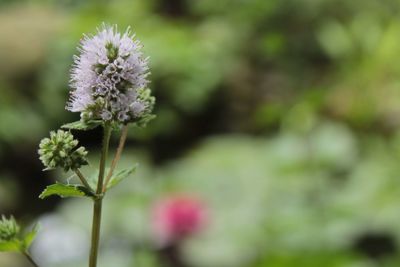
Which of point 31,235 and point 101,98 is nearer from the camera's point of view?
point 101,98

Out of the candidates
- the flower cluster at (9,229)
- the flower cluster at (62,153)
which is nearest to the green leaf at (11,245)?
Result: the flower cluster at (9,229)

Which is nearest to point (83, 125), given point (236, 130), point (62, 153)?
point (62, 153)

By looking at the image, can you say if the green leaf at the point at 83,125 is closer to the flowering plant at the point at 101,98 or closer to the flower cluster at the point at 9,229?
the flowering plant at the point at 101,98

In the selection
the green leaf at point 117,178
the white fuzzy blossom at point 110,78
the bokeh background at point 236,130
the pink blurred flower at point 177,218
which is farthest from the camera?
the bokeh background at point 236,130

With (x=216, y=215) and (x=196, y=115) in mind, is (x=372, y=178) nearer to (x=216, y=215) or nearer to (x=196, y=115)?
(x=216, y=215)

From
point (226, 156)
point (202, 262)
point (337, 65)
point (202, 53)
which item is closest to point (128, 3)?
point (202, 53)

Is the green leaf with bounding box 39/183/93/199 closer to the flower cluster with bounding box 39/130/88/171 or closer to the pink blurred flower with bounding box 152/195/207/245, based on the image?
the flower cluster with bounding box 39/130/88/171

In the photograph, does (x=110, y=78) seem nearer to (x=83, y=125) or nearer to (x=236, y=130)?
(x=83, y=125)
